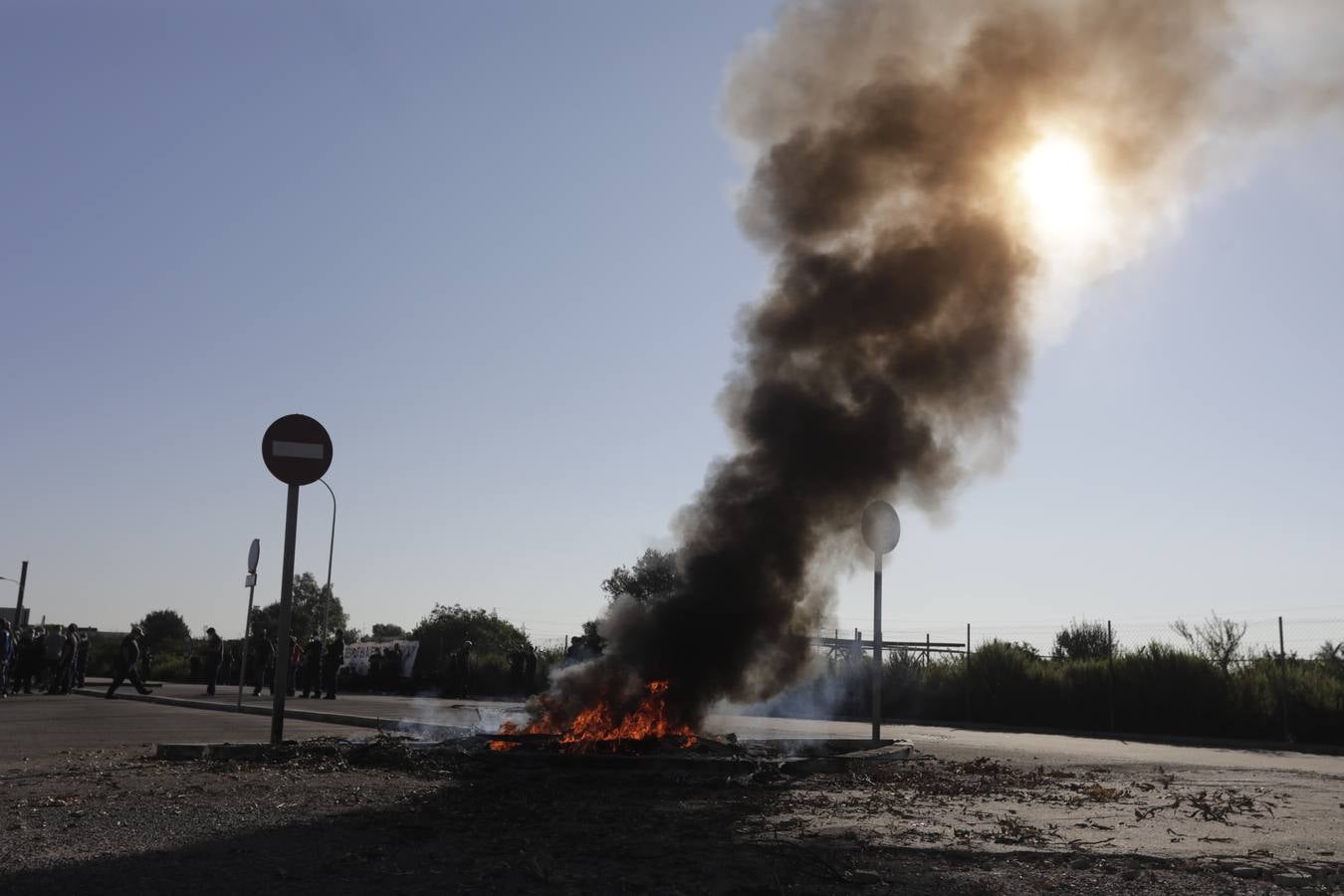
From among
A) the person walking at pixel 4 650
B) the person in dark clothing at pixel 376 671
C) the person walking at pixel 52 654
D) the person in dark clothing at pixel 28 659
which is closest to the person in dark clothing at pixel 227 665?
the person in dark clothing at pixel 376 671

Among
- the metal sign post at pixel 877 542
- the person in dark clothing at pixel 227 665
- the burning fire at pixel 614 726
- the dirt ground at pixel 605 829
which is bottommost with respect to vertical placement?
the person in dark clothing at pixel 227 665

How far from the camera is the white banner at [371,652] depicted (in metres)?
33.8

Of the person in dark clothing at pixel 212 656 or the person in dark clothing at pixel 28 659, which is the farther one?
the person in dark clothing at pixel 28 659

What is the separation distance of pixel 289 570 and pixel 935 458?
323 inches

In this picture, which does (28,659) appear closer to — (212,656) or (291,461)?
(212,656)

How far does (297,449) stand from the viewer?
10.7 metres

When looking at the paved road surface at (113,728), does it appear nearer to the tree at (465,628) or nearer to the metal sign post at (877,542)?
the metal sign post at (877,542)

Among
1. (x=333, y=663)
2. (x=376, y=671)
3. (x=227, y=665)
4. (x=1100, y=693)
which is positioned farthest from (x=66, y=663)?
(x=1100, y=693)

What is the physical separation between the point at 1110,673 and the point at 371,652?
21.7 m

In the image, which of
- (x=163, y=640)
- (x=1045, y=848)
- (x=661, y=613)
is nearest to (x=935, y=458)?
(x=661, y=613)

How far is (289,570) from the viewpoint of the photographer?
1034 cm

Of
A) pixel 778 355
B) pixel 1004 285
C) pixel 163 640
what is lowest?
pixel 163 640

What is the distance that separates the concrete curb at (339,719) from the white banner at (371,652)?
9314 mm

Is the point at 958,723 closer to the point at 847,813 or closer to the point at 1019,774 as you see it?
the point at 1019,774
